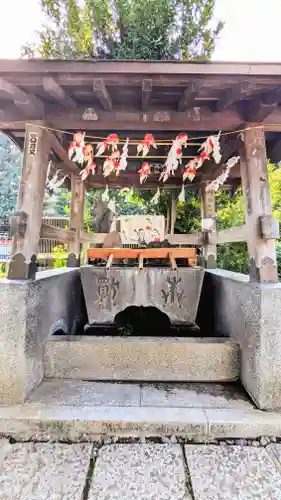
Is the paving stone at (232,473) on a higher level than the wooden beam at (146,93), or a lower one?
lower

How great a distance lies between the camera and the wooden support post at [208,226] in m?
5.28

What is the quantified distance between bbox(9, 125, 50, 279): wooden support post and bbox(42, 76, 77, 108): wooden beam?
14.5 inches

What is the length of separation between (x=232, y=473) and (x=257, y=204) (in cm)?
221

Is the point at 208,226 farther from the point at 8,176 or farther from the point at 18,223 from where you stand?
the point at 8,176

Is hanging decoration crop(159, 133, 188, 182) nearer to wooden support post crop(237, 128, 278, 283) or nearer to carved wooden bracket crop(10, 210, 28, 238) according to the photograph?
wooden support post crop(237, 128, 278, 283)

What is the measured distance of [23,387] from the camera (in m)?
2.56

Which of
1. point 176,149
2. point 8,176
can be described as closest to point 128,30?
point 176,149

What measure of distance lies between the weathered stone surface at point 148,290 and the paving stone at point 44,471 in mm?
2075

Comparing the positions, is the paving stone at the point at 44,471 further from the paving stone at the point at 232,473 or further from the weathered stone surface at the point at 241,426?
the weathered stone surface at the point at 241,426

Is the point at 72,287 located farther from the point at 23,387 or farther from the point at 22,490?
the point at 22,490

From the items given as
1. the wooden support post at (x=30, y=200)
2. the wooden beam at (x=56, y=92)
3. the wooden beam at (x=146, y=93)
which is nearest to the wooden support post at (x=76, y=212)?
the wooden support post at (x=30, y=200)

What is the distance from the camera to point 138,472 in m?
Result: 1.89

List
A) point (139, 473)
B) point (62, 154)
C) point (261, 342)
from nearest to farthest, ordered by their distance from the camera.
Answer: point (139, 473)
point (261, 342)
point (62, 154)

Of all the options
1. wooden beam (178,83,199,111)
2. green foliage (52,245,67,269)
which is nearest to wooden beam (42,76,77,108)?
wooden beam (178,83,199,111)
